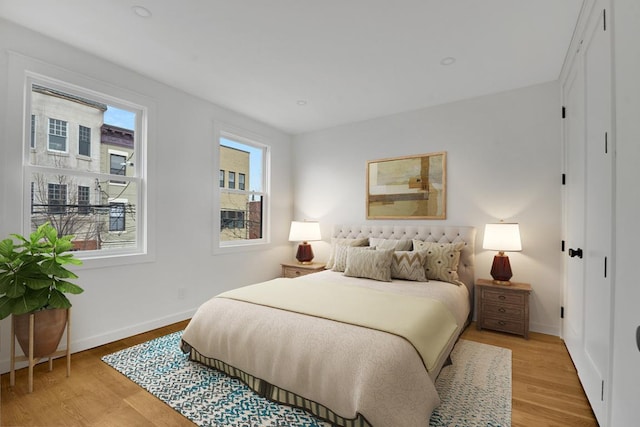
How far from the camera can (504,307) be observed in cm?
309

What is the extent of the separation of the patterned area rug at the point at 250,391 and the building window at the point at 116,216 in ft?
3.94

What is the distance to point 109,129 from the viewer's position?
2979mm

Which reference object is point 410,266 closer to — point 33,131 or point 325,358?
point 325,358

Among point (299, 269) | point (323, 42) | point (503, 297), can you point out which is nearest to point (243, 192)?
point (299, 269)

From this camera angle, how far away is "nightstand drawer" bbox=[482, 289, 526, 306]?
3014 mm

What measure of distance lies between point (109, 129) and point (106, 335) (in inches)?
79.8

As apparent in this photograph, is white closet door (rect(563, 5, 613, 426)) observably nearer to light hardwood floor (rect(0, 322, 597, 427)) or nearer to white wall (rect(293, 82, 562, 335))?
light hardwood floor (rect(0, 322, 597, 427))

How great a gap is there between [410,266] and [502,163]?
5.31 ft

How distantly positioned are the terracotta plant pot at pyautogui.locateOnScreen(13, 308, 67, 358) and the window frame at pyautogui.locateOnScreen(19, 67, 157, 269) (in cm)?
54

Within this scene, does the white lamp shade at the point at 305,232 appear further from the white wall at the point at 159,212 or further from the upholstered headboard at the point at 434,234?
the white wall at the point at 159,212

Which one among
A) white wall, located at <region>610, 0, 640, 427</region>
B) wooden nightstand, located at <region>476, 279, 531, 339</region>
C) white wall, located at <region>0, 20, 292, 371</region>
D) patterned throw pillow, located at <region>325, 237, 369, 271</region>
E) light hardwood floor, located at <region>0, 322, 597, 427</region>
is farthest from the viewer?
patterned throw pillow, located at <region>325, 237, 369, 271</region>

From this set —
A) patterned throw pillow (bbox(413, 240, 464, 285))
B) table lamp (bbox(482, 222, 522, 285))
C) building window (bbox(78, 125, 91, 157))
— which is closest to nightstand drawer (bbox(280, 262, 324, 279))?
patterned throw pillow (bbox(413, 240, 464, 285))

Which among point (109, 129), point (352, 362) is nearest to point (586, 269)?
point (352, 362)

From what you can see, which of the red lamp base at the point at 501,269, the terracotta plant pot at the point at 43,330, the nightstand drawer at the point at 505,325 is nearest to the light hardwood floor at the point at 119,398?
the terracotta plant pot at the point at 43,330
